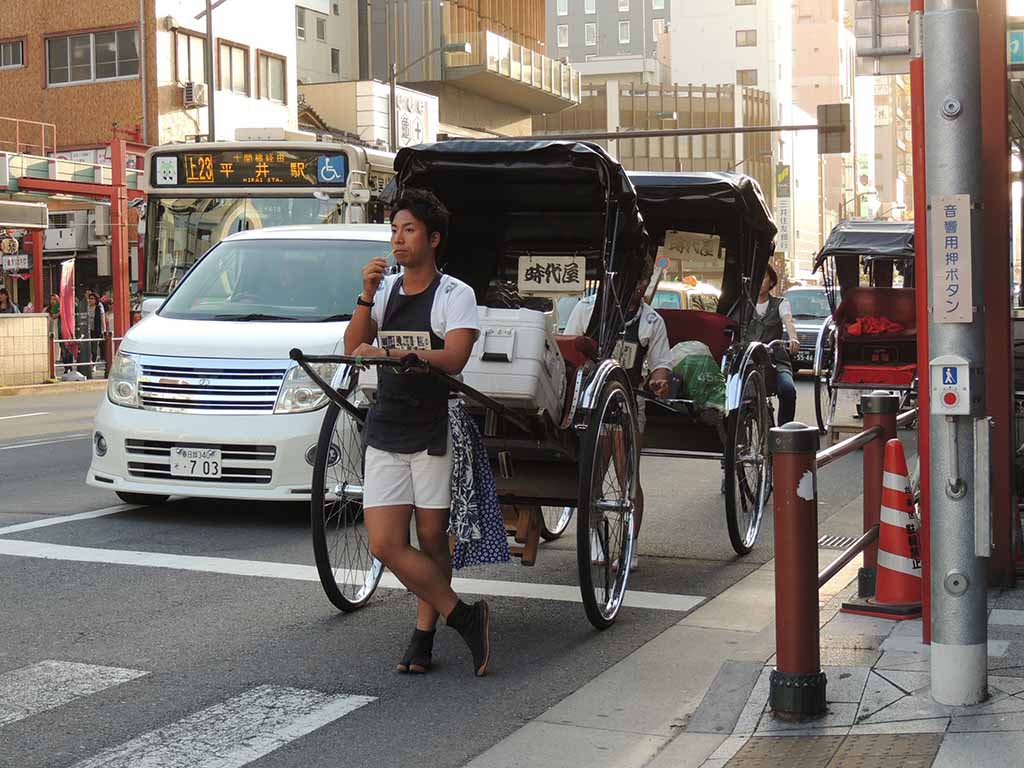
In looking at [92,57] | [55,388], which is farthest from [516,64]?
[55,388]

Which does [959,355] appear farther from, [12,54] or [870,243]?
[12,54]

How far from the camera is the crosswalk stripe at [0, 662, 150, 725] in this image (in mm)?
5387

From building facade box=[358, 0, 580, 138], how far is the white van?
44.9m

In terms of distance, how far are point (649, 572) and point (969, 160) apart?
3956 millimetres

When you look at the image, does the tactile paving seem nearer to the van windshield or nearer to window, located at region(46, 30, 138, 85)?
the van windshield

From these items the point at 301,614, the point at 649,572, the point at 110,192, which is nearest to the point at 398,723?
the point at 301,614

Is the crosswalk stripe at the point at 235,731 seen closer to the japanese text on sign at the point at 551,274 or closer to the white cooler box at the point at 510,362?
the white cooler box at the point at 510,362

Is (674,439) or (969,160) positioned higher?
(969,160)

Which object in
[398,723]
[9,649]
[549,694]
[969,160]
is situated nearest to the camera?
[969,160]

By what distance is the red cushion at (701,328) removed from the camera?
10.2 meters

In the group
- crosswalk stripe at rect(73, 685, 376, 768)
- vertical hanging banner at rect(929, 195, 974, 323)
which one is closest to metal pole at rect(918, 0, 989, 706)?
vertical hanging banner at rect(929, 195, 974, 323)

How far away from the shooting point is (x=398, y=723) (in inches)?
207

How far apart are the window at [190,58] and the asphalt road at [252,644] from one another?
33.5 meters

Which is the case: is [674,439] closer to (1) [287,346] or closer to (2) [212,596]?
(1) [287,346]
